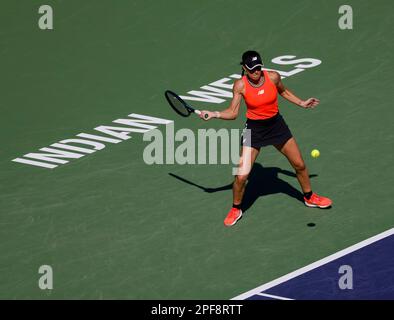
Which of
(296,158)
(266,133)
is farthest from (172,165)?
(296,158)

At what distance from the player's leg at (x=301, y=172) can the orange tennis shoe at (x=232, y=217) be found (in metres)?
1.17

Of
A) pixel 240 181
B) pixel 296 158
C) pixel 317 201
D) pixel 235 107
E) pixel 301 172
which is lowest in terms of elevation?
pixel 317 201

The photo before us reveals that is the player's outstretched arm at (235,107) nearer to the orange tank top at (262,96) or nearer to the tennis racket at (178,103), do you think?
the orange tank top at (262,96)

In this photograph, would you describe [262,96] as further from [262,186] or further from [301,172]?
[262,186]

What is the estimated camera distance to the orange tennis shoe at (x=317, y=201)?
18.4m

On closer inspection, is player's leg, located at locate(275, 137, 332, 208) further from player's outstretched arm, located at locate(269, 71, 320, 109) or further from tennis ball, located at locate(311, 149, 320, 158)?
tennis ball, located at locate(311, 149, 320, 158)

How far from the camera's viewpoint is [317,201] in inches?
724

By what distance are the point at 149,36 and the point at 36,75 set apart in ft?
8.99

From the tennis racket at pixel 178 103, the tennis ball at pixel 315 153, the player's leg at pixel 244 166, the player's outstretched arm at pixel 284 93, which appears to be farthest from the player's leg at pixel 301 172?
the tennis racket at pixel 178 103

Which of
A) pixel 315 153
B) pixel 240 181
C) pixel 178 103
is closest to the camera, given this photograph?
pixel 240 181

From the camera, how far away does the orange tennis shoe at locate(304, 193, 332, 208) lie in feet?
60.2

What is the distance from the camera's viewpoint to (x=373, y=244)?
17266mm

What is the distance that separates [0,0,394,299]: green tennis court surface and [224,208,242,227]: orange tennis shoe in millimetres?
184

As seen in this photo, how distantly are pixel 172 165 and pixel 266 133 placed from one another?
9.66ft
